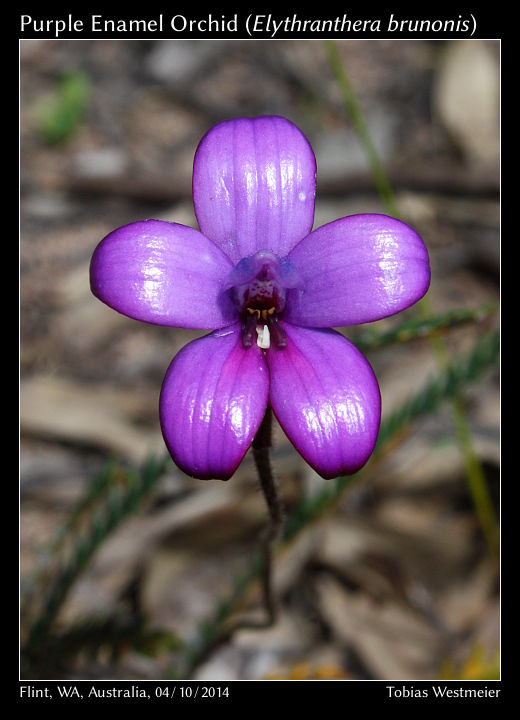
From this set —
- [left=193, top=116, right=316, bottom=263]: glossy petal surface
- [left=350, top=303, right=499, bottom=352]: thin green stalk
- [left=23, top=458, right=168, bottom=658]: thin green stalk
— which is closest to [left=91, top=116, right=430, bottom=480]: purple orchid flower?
[left=193, top=116, right=316, bottom=263]: glossy petal surface

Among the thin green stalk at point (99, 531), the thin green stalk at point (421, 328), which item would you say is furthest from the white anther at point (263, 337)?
the thin green stalk at point (99, 531)

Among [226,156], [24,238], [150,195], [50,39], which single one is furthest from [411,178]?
[226,156]

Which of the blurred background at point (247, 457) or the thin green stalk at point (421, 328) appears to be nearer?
the thin green stalk at point (421, 328)

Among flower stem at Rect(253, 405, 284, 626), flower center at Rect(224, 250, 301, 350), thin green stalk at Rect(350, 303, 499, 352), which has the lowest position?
flower stem at Rect(253, 405, 284, 626)

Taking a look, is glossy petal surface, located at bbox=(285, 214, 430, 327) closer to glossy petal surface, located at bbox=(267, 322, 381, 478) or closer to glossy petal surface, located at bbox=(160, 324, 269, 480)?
glossy petal surface, located at bbox=(267, 322, 381, 478)

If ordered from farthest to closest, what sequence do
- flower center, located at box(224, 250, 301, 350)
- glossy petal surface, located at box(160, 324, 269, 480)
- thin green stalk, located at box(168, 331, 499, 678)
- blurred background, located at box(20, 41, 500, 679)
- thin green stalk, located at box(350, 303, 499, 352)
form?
blurred background, located at box(20, 41, 500, 679)
thin green stalk, located at box(168, 331, 499, 678)
thin green stalk, located at box(350, 303, 499, 352)
flower center, located at box(224, 250, 301, 350)
glossy petal surface, located at box(160, 324, 269, 480)

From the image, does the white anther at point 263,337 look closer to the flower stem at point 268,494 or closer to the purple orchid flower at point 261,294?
the purple orchid flower at point 261,294

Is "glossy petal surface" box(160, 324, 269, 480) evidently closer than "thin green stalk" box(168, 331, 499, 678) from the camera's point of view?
Yes
